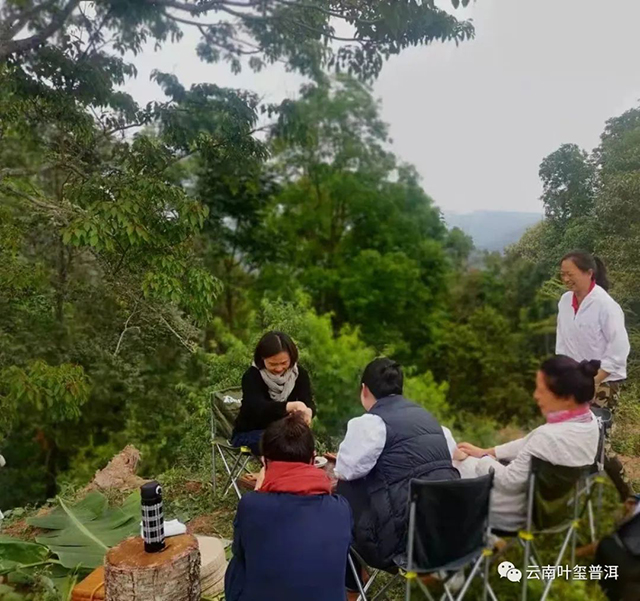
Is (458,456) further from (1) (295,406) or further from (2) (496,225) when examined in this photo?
(2) (496,225)

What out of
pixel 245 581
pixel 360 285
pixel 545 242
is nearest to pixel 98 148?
pixel 545 242

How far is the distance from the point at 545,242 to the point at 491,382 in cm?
617

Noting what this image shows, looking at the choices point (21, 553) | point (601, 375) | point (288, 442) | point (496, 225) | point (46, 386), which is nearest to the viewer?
point (288, 442)

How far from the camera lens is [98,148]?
445 cm

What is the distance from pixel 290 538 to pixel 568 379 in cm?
96

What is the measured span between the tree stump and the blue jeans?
84 cm

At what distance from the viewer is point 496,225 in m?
4.46

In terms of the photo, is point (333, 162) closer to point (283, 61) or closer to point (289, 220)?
point (289, 220)

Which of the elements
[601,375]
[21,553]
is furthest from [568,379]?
[21,553]

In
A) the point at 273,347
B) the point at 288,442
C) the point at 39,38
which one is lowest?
the point at 288,442

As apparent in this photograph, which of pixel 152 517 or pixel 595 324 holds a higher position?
pixel 595 324

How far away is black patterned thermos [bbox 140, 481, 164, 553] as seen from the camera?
1.62m

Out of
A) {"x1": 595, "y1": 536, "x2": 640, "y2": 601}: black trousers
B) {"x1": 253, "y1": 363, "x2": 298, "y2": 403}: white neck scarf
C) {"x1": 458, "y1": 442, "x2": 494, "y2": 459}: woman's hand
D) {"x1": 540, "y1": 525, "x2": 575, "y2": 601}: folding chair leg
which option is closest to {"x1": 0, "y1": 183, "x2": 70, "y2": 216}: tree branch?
{"x1": 253, "y1": 363, "x2": 298, "y2": 403}: white neck scarf

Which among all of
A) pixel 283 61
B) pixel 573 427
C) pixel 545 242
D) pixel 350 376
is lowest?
pixel 350 376
